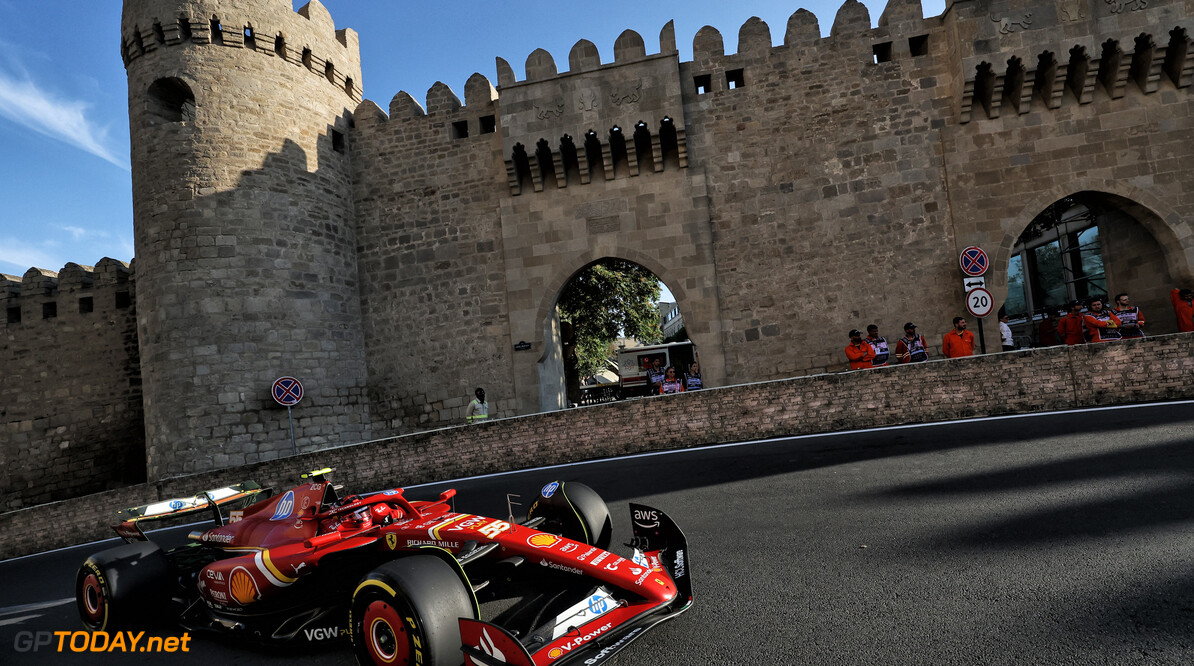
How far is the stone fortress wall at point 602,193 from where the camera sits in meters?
13.0

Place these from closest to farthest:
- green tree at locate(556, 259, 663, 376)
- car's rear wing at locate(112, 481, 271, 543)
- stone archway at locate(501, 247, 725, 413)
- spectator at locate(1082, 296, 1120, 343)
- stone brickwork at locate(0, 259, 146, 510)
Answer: car's rear wing at locate(112, 481, 271, 543) < spectator at locate(1082, 296, 1120, 343) < stone archway at locate(501, 247, 725, 413) < stone brickwork at locate(0, 259, 146, 510) < green tree at locate(556, 259, 663, 376)

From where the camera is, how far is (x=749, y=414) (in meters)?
9.23

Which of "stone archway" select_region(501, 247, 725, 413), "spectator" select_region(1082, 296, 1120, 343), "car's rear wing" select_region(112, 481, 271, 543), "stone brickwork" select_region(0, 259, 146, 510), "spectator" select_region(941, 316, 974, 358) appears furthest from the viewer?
"stone brickwork" select_region(0, 259, 146, 510)

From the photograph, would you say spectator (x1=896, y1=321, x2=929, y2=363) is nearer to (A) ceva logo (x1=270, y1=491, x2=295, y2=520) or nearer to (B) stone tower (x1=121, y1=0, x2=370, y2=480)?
(A) ceva logo (x1=270, y1=491, x2=295, y2=520)

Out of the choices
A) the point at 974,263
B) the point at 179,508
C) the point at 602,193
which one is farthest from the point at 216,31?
the point at 974,263

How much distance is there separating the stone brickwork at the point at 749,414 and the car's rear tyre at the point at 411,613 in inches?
262

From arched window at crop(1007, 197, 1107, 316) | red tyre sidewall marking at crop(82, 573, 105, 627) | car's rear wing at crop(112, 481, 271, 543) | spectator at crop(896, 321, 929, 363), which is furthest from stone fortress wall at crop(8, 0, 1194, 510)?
red tyre sidewall marking at crop(82, 573, 105, 627)

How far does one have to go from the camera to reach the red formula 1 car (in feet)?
8.59

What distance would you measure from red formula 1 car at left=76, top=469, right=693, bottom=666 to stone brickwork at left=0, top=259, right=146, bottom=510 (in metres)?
A: 14.5

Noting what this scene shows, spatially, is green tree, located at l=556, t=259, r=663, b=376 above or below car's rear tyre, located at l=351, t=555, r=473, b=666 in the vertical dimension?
above

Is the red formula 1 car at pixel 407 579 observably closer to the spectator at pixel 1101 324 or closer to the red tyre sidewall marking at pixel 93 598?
the red tyre sidewall marking at pixel 93 598

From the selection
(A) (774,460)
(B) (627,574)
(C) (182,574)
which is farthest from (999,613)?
(C) (182,574)

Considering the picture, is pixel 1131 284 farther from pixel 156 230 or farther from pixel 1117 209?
A: pixel 156 230

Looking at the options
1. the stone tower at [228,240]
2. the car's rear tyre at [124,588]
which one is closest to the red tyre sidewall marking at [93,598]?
the car's rear tyre at [124,588]
